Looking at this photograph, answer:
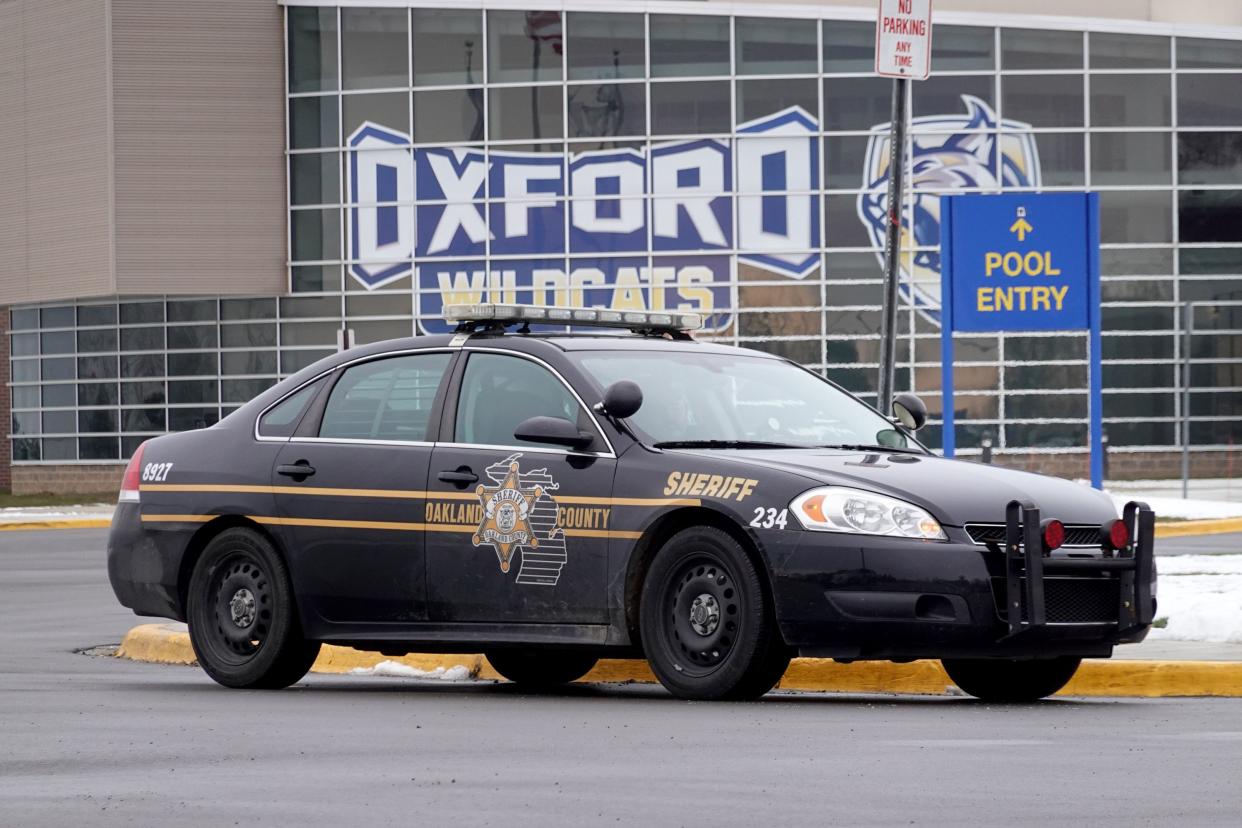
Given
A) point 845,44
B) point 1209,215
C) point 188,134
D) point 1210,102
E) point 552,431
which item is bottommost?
point 552,431

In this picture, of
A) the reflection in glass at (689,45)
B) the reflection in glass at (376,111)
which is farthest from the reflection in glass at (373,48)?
the reflection in glass at (689,45)

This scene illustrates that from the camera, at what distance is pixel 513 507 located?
9.84m

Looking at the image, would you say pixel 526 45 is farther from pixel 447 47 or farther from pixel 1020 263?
pixel 1020 263

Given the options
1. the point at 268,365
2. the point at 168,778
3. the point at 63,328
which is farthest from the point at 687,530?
the point at 63,328

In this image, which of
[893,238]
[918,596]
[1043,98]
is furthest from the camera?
[1043,98]

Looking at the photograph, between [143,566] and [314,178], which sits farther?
[314,178]

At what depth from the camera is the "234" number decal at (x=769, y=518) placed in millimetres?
9008

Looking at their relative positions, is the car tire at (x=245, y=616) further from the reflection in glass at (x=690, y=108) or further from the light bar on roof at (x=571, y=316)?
the reflection in glass at (x=690, y=108)

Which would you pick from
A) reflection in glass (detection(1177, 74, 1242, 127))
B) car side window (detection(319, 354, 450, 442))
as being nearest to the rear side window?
car side window (detection(319, 354, 450, 442))

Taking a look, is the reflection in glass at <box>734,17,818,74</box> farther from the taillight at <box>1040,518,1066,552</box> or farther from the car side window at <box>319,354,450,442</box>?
the taillight at <box>1040,518,1066,552</box>

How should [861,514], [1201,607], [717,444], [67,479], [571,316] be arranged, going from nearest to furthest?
[861,514] → [717,444] → [571,316] → [1201,607] → [67,479]

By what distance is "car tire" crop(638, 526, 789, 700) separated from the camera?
29.6 feet

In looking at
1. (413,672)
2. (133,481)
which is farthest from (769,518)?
(133,481)

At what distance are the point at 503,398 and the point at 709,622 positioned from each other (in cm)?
164
